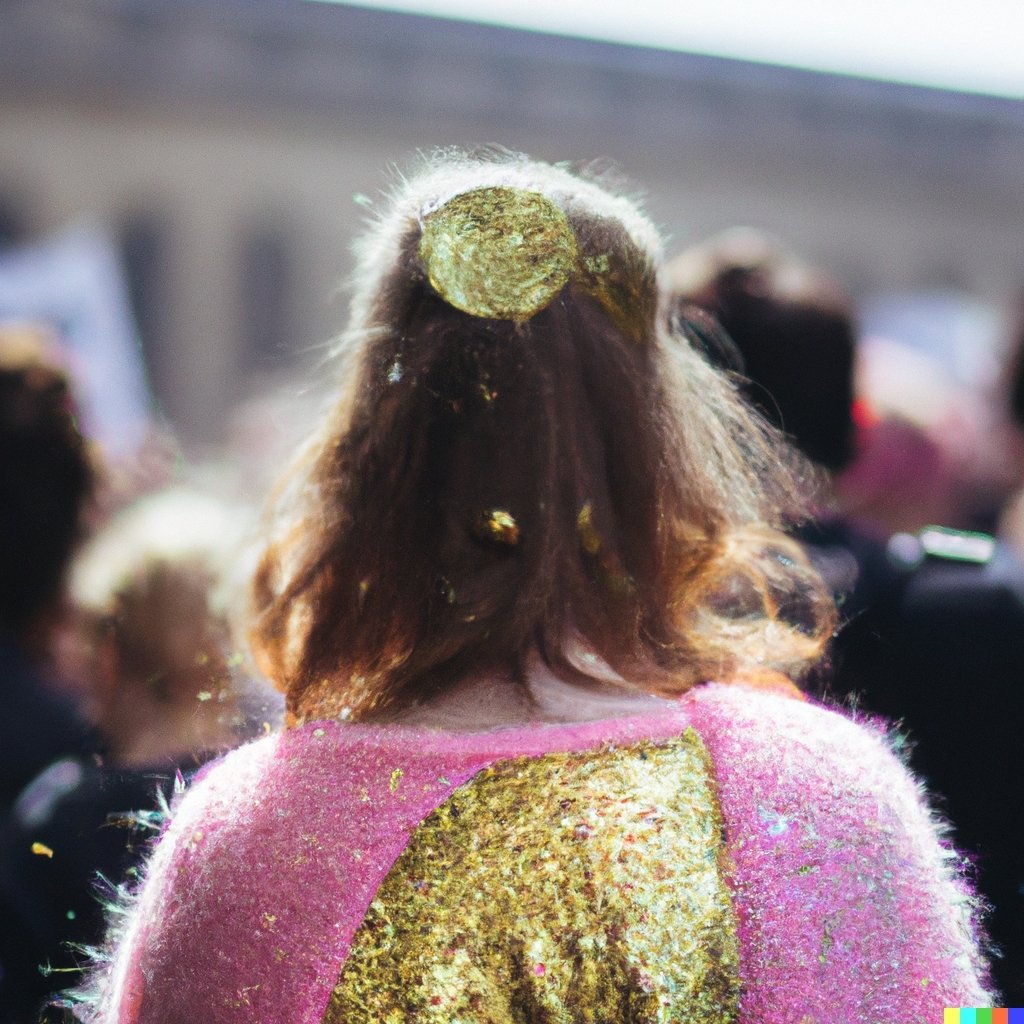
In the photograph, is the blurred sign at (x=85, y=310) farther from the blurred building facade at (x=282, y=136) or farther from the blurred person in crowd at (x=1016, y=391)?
the blurred building facade at (x=282, y=136)

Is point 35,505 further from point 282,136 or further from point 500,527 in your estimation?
point 282,136

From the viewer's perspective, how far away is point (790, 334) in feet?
7.70

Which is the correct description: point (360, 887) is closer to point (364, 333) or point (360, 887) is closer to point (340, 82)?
point (364, 333)

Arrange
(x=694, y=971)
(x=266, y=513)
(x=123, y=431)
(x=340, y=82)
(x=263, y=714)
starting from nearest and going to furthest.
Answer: (x=694, y=971)
(x=263, y=714)
(x=266, y=513)
(x=123, y=431)
(x=340, y=82)

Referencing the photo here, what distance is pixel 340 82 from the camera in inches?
816

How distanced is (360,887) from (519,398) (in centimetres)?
50

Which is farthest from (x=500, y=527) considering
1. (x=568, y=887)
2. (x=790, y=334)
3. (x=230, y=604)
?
(x=790, y=334)

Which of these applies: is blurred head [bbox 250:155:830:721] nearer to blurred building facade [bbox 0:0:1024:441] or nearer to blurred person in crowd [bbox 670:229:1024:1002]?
blurred person in crowd [bbox 670:229:1024:1002]

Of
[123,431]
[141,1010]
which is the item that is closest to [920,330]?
[123,431]

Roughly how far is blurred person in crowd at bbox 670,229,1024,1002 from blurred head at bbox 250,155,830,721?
→ 419 mm

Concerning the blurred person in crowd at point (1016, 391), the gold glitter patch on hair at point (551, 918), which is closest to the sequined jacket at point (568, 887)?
the gold glitter patch on hair at point (551, 918)

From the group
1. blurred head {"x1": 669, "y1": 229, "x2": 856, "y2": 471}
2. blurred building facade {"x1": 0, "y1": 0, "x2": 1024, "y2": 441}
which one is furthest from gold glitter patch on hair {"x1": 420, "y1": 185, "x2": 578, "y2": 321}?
blurred building facade {"x1": 0, "y1": 0, "x2": 1024, "y2": 441}

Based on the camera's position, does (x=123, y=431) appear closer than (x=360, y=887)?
No

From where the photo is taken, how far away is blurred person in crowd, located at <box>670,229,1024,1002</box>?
177 cm
